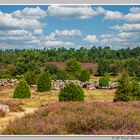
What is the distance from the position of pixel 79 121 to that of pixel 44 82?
9.77 feet

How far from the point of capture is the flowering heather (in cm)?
712

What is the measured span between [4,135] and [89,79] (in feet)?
9.29

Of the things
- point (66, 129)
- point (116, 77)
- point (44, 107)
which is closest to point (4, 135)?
point (66, 129)

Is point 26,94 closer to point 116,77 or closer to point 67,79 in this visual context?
point 67,79

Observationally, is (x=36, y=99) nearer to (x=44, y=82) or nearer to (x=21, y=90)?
(x=21, y=90)

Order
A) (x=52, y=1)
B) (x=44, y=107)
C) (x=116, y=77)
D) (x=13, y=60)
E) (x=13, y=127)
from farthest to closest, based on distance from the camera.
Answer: (x=116, y=77) → (x=13, y=60) → (x=44, y=107) → (x=13, y=127) → (x=52, y=1)

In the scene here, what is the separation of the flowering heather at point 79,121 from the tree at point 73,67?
892mm

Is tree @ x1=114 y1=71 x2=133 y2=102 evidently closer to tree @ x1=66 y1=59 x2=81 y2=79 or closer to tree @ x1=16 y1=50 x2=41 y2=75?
→ tree @ x1=66 y1=59 x2=81 y2=79

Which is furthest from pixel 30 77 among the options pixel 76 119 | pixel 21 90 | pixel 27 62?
pixel 76 119

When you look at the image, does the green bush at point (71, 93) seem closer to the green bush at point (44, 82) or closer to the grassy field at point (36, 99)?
the grassy field at point (36, 99)

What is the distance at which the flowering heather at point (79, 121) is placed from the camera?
23.4ft

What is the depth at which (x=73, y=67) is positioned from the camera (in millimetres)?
8930

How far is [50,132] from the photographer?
7.08 m

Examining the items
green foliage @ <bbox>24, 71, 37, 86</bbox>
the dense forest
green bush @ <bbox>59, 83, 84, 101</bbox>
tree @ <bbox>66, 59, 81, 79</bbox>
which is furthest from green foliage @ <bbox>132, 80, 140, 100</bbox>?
green foliage @ <bbox>24, 71, 37, 86</bbox>
